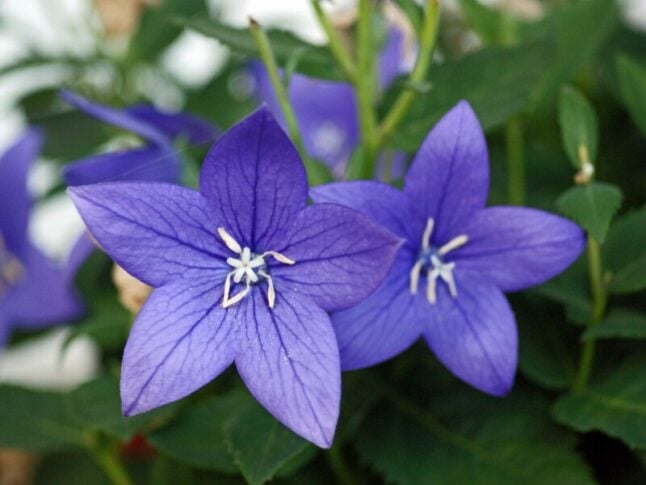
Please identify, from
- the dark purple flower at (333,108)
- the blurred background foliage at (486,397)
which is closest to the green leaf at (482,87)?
the blurred background foliage at (486,397)

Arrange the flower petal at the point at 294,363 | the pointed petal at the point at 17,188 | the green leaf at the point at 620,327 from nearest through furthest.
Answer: the flower petal at the point at 294,363
the green leaf at the point at 620,327
the pointed petal at the point at 17,188

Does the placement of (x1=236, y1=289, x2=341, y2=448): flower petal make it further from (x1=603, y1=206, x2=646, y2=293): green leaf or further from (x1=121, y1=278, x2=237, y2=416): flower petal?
(x1=603, y1=206, x2=646, y2=293): green leaf

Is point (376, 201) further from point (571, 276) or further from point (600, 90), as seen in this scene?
point (600, 90)

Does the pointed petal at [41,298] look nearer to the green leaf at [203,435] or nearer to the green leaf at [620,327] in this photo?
the green leaf at [203,435]

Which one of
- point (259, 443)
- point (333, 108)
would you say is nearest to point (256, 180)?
point (259, 443)

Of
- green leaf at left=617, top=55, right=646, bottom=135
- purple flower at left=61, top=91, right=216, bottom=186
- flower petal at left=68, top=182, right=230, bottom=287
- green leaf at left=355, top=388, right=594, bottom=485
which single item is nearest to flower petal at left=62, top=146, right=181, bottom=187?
purple flower at left=61, top=91, right=216, bottom=186

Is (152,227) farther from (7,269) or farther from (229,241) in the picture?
(7,269)

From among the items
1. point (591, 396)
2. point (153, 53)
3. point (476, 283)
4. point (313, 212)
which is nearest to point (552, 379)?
point (591, 396)
